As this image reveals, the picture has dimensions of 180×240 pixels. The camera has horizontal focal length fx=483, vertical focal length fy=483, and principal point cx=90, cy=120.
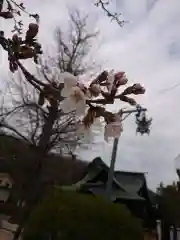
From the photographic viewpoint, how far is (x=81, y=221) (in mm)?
10859

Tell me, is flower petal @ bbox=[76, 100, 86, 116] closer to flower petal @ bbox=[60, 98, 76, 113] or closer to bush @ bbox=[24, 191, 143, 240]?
flower petal @ bbox=[60, 98, 76, 113]

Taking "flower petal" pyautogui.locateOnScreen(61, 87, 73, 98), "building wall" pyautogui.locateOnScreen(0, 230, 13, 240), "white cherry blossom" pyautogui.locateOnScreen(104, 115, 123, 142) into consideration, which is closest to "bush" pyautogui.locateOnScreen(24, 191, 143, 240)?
"white cherry blossom" pyautogui.locateOnScreen(104, 115, 123, 142)

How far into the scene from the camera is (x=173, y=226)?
2620 cm

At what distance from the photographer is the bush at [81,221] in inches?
422

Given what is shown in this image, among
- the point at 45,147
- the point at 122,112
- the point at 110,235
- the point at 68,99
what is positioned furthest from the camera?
the point at 45,147

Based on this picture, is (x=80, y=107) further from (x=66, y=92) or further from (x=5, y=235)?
(x=5, y=235)

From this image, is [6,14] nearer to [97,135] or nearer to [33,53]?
[33,53]

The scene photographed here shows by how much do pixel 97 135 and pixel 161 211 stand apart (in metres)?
25.2

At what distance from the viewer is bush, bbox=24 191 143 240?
10.7 meters

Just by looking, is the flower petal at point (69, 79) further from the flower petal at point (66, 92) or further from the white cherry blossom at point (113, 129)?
the white cherry blossom at point (113, 129)

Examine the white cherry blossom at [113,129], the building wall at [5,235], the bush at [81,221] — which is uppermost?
the building wall at [5,235]

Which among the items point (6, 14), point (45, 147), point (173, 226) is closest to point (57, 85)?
point (6, 14)

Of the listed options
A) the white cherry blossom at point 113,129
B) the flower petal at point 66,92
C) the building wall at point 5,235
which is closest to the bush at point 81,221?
the white cherry blossom at point 113,129

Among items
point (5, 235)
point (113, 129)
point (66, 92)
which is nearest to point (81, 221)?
point (113, 129)
